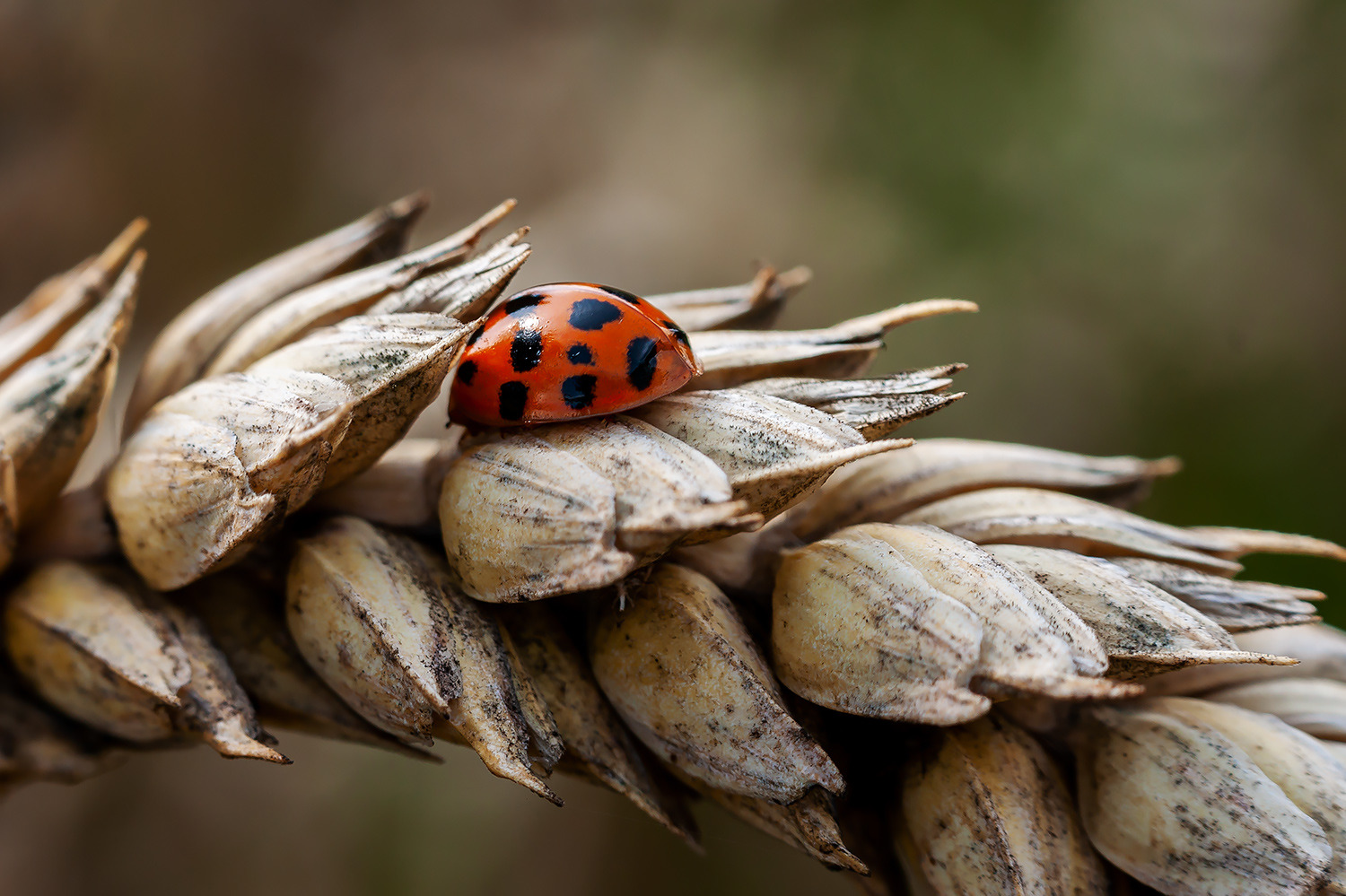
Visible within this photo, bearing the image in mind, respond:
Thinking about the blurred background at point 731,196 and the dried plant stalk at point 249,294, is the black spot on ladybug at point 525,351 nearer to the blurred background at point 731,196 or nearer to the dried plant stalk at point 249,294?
the dried plant stalk at point 249,294

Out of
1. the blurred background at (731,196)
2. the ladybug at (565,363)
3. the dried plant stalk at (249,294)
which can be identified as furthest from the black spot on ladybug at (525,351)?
the blurred background at (731,196)

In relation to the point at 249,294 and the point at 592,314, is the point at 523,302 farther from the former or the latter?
the point at 249,294

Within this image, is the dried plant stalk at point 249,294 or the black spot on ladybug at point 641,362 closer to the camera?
the black spot on ladybug at point 641,362

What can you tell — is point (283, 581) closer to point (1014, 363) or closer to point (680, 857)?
point (680, 857)

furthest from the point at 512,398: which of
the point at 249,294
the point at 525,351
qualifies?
the point at 249,294

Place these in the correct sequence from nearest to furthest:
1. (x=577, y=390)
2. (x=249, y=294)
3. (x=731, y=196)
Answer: (x=577, y=390)
(x=249, y=294)
(x=731, y=196)

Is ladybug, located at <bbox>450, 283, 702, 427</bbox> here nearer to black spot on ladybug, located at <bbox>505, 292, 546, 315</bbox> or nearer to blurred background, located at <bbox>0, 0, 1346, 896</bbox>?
black spot on ladybug, located at <bbox>505, 292, 546, 315</bbox>
